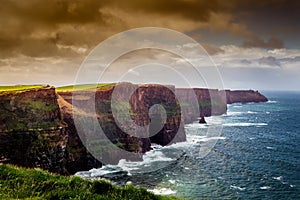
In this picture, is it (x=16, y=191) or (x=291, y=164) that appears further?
(x=291, y=164)

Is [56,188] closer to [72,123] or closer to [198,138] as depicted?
[72,123]

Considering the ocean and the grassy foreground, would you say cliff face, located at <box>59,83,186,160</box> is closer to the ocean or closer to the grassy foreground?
the ocean

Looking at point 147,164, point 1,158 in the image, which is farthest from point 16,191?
point 147,164

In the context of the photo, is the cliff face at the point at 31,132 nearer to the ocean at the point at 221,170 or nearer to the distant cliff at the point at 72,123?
the distant cliff at the point at 72,123

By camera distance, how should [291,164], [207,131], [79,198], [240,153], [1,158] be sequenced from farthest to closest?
[207,131], [240,153], [291,164], [1,158], [79,198]

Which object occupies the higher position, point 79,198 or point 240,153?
point 79,198

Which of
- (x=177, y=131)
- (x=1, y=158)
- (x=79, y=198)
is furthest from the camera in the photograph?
(x=177, y=131)

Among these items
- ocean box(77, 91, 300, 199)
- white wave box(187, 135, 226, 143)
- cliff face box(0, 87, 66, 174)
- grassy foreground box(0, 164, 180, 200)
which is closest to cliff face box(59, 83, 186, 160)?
white wave box(187, 135, 226, 143)

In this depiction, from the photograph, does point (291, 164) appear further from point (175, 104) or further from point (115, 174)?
→ point (175, 104)
